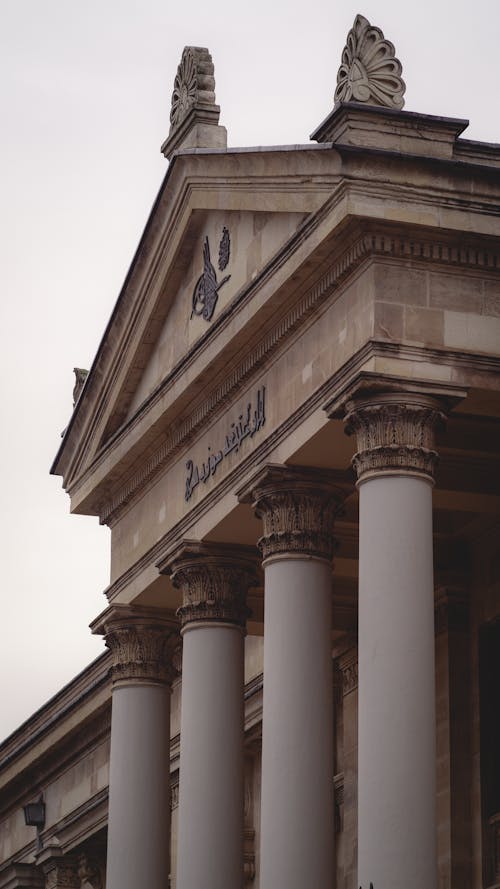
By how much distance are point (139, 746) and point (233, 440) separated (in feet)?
25.1

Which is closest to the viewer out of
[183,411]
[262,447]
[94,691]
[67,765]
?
[262,447]

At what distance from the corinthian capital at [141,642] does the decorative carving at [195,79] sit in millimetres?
8925

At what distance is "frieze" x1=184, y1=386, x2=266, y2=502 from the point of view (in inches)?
1441

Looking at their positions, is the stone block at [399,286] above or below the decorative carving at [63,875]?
below

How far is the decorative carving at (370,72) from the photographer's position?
110ft

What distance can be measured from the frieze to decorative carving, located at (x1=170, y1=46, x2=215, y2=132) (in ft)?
19.3

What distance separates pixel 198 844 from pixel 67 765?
89.0 ft

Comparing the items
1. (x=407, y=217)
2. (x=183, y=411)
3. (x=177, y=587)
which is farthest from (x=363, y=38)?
(x=177, y=587)

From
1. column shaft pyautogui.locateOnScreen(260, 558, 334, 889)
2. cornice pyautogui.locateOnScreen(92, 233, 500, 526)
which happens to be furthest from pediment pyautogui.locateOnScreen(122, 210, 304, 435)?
column shaft pyautogui.locateOnScreen(260, 558, 334, 889)

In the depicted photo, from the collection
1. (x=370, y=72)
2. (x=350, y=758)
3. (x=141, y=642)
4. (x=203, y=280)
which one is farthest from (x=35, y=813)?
(x=370, y=72)

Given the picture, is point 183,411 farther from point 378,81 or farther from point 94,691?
point 94,691

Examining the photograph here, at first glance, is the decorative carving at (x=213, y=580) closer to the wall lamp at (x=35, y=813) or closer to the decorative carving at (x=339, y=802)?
the decorative carving at (x=339, y=802)

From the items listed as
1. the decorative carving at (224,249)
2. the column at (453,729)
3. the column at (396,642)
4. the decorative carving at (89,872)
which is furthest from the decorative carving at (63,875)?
the column at (396,642)

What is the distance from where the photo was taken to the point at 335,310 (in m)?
33.9
